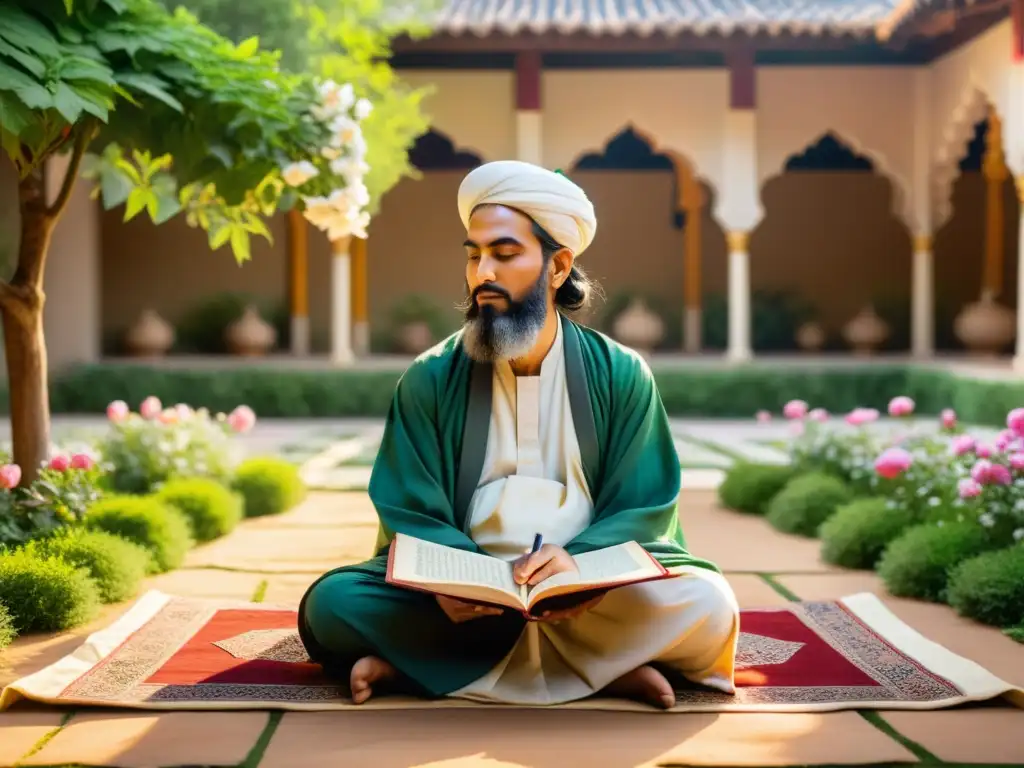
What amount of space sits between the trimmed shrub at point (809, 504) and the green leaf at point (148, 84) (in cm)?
319

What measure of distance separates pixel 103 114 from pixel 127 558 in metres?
1.55

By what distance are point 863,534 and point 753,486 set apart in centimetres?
145

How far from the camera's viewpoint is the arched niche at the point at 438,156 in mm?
15516

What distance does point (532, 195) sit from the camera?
3.29m

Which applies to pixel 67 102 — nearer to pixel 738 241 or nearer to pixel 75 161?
pixel 75 161

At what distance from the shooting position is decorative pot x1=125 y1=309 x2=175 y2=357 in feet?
47.7

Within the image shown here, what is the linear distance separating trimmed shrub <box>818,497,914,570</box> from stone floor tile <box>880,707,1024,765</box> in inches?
76.1

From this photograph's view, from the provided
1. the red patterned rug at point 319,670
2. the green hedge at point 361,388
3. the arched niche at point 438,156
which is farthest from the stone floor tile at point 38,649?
the arched niche at point 438,156

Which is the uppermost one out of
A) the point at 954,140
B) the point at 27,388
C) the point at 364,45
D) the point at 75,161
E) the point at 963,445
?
the point at 364,45

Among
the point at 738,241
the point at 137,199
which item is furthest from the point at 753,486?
the point at 738,241

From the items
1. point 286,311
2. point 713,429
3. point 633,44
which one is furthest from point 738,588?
point 286,311

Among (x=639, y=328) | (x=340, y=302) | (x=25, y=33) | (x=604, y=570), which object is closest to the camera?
(x=604, y=570)

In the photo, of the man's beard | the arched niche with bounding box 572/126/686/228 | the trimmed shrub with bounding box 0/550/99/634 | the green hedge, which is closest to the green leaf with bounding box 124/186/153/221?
the trimmed shrub with bounding box 0/550/99/634

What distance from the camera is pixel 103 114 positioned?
358 cm
